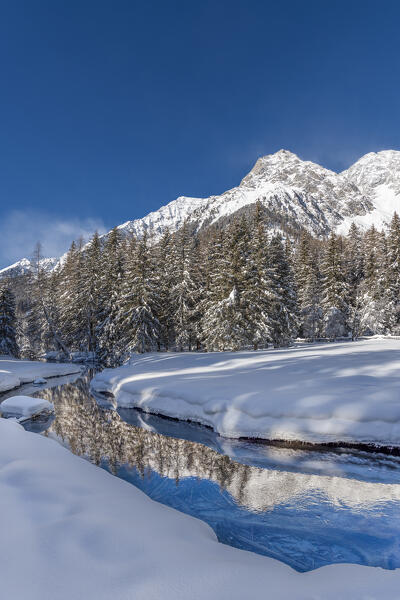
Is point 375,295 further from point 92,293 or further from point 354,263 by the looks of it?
point 92,293

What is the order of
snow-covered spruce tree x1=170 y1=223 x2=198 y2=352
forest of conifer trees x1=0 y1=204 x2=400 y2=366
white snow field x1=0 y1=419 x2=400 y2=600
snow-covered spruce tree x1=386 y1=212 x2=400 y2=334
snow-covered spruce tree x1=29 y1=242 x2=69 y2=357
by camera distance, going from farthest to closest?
snow-covered spruce tree x1=29 y1=242 x2=69 y2=357, snow-covered spruce tree x1=386 y1=212 x2=400 y2=334, snow-covered spruce tree x1=170 y1=223 x2=198 y2=352, forest of conifer trees x1=0 y1=204 x2=400 y2=366, white snow field x1=0 y1=419 x2=400 y2=600

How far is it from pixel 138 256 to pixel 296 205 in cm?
18225

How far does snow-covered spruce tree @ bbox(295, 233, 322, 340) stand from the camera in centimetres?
3962

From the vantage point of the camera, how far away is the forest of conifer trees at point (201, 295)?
26.9m

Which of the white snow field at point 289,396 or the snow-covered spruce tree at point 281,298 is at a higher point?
the snow-covered spruce tree at point 281,298

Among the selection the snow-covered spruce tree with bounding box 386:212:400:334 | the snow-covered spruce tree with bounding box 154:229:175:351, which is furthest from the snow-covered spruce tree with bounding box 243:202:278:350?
the snow-covered spruce tree with bounding box 386:212:400:334

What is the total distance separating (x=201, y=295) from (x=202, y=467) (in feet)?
78.5

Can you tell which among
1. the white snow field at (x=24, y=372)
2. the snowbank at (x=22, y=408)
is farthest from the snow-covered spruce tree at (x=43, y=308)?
the snowbank at (x=22, y=408)

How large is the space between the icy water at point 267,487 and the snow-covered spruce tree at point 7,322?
29222mm

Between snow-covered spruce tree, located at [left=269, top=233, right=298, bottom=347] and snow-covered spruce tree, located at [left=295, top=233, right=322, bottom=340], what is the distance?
25.0 ft

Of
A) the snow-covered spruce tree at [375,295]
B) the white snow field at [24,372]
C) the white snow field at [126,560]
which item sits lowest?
the white snow field at [24,372]

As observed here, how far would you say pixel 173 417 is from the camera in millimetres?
12297

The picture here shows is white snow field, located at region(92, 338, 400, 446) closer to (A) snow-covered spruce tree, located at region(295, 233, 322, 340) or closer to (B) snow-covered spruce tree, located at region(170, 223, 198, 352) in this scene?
(B) snow-covered spruce tree, located at region(170, 223, 198, 352)

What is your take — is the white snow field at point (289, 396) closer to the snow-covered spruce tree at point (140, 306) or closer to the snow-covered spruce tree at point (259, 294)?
the snow-covered spruce tree at point (259, 294)
